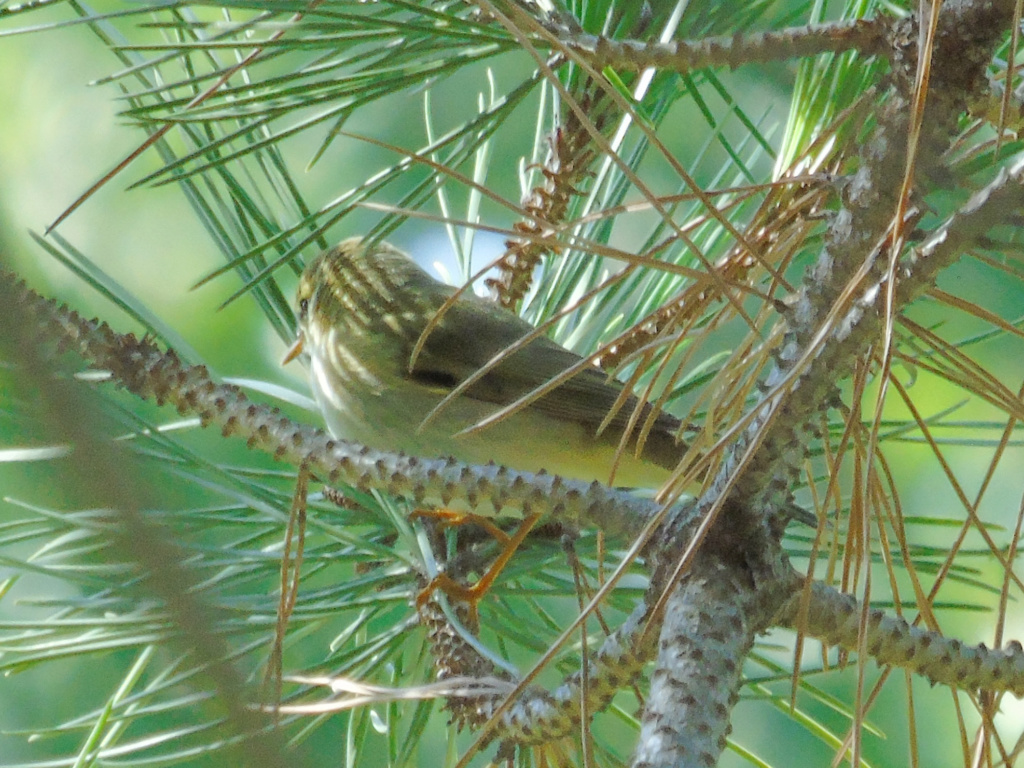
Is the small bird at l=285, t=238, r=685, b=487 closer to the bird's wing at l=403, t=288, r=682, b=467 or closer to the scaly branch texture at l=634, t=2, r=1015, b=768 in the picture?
the bird's wing at l=403, t=288, r=682, b=467

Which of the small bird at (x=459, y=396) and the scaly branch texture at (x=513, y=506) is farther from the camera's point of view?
the small bird at (x=459, y=396)

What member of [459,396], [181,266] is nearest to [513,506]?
[459,396]

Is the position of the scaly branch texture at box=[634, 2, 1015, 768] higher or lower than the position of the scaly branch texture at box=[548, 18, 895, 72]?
lower

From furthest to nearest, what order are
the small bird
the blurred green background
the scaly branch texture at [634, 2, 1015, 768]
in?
the blurred green background, the small bird, the scaly branch texture at [634, 2, 1015, 768]

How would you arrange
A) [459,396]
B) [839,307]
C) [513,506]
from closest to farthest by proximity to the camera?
[839,307]
[513,506]
[459,396]

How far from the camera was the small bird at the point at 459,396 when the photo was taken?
2055 mm

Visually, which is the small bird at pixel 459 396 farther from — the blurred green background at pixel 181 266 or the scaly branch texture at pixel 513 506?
the scaly branch texture at pixel 513 506

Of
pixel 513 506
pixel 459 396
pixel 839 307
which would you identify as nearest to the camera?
pixel 839 307

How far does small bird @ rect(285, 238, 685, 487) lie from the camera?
80.9 inches

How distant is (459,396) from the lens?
2.13 m

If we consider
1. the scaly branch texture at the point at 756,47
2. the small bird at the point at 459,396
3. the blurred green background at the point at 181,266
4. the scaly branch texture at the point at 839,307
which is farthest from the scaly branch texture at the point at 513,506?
the blurred green background at the point at 181,266

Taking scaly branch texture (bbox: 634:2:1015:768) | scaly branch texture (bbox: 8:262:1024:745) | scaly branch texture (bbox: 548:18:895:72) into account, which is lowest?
scaly branch texture (bbox: 8:262:1024:745)

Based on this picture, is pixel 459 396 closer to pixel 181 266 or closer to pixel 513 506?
pixel 513 506

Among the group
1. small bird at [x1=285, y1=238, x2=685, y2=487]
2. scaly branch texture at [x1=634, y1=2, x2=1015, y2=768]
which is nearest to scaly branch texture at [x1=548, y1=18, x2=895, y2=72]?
scaly branch texture at [x1=634, y1=2, x2=1015, y2=768]
